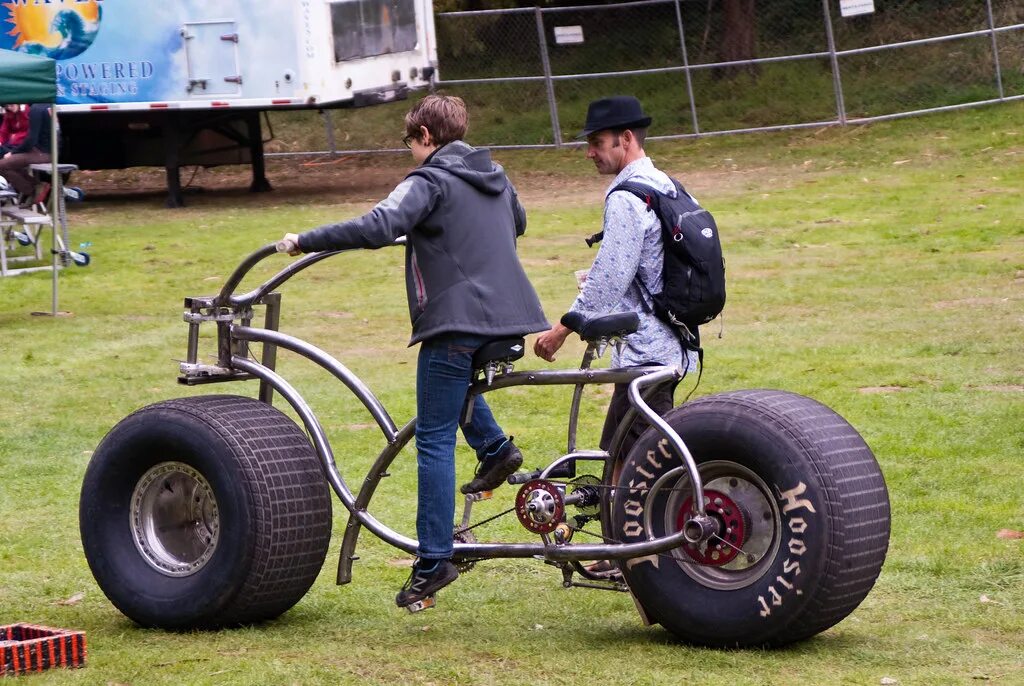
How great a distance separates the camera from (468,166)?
17.2 ft

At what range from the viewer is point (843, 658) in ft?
16.0

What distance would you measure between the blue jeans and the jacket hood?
0.52 meters

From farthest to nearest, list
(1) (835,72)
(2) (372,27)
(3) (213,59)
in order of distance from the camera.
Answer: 1. (1) (835,72)
2. (2) (372,27)
3. (3) (213,59)

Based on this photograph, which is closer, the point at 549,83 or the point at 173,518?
the point at 173,518

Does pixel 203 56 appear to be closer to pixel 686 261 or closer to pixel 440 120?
pixel 440 120

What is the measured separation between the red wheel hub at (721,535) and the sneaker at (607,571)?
37 centimetres

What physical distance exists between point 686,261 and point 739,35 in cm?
1961

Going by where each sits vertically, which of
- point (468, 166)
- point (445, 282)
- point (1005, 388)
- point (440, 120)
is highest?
point (440, 120)

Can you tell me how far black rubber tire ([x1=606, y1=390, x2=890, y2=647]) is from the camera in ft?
15.5

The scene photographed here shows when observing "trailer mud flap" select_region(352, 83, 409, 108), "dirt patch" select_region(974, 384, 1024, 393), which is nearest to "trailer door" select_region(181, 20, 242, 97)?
"trailer mud flap" select_region(352, 83, 409, 108)

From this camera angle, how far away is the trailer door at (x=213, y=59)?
19.4 meters

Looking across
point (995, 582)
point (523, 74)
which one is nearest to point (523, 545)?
point (995, 582)

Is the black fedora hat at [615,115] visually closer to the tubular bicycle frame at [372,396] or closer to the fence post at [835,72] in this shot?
the tubular bicycle frame at [372,396]

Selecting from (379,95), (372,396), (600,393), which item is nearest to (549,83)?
(379,95)
